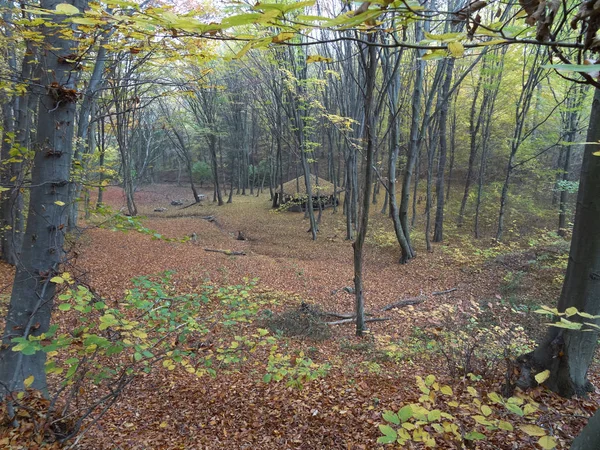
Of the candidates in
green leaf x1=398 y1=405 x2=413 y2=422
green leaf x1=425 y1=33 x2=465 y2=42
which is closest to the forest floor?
green leaf x1=398 y1=405 x2=413 y2=422

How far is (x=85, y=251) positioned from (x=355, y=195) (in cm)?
1069

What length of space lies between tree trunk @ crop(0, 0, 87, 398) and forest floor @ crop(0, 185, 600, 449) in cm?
28

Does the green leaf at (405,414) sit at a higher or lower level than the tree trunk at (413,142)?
lower

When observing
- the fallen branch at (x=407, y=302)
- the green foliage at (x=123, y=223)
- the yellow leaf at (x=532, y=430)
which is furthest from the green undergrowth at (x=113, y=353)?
the fallen branch at (x=407, y=302)

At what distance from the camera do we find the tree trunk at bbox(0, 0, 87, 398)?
233 cm

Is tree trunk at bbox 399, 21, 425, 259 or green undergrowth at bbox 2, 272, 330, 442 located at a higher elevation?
tree trunk at bbox 399, 21, 425, 259

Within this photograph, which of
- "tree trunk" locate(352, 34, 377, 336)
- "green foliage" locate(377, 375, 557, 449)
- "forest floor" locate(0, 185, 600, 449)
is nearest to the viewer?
"green foliage" locate(377, 375, 557, 449)

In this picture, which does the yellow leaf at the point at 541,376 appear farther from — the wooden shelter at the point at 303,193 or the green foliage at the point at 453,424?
the wooden shelter at the point at 303,193

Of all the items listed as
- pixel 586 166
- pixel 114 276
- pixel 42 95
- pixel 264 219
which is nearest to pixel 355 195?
pixel 264 219

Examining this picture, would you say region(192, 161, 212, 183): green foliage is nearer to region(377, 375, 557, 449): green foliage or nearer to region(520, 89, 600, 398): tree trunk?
region(520, 89, 600, 398): tree trunk

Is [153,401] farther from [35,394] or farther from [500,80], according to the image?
[500,80]

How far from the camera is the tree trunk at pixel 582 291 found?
2.47 metres

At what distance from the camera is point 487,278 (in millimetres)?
8750

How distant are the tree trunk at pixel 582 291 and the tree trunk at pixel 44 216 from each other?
4.17 metres
